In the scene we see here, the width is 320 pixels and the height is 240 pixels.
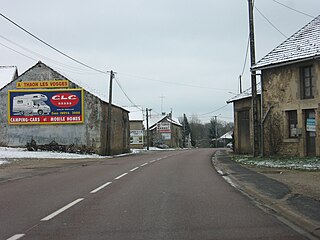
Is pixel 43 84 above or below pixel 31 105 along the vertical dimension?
above

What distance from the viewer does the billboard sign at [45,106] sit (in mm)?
39531

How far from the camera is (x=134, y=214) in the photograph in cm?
834

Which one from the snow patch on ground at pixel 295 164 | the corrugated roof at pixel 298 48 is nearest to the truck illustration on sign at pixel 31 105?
the corrugated roof at pixel 298 48

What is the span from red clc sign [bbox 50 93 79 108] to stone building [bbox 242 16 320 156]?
798 inches

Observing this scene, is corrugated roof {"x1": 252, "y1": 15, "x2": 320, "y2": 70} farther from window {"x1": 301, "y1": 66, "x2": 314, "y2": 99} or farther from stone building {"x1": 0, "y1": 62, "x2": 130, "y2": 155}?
stone building {"x1": 0, "y1": 62, "x2": 130, "y2": 155}

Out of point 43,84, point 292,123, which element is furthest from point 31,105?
point 292,123

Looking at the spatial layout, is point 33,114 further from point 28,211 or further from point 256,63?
point 28,211

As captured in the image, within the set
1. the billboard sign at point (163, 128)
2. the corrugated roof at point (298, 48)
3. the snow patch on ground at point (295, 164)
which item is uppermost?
the corrugated roof at point (298, 48)

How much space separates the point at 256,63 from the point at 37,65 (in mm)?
23236

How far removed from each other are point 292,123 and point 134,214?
17.5m

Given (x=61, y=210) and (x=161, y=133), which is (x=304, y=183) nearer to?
(x=61, y=210)

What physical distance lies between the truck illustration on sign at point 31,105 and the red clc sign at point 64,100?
2.66ft

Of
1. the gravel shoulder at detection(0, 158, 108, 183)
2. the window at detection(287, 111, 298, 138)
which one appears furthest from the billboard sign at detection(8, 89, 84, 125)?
the window at detection(287, 111, 298, 138)

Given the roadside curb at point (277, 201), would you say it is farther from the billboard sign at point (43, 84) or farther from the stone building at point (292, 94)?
the billboard sign at point (43, 84)
